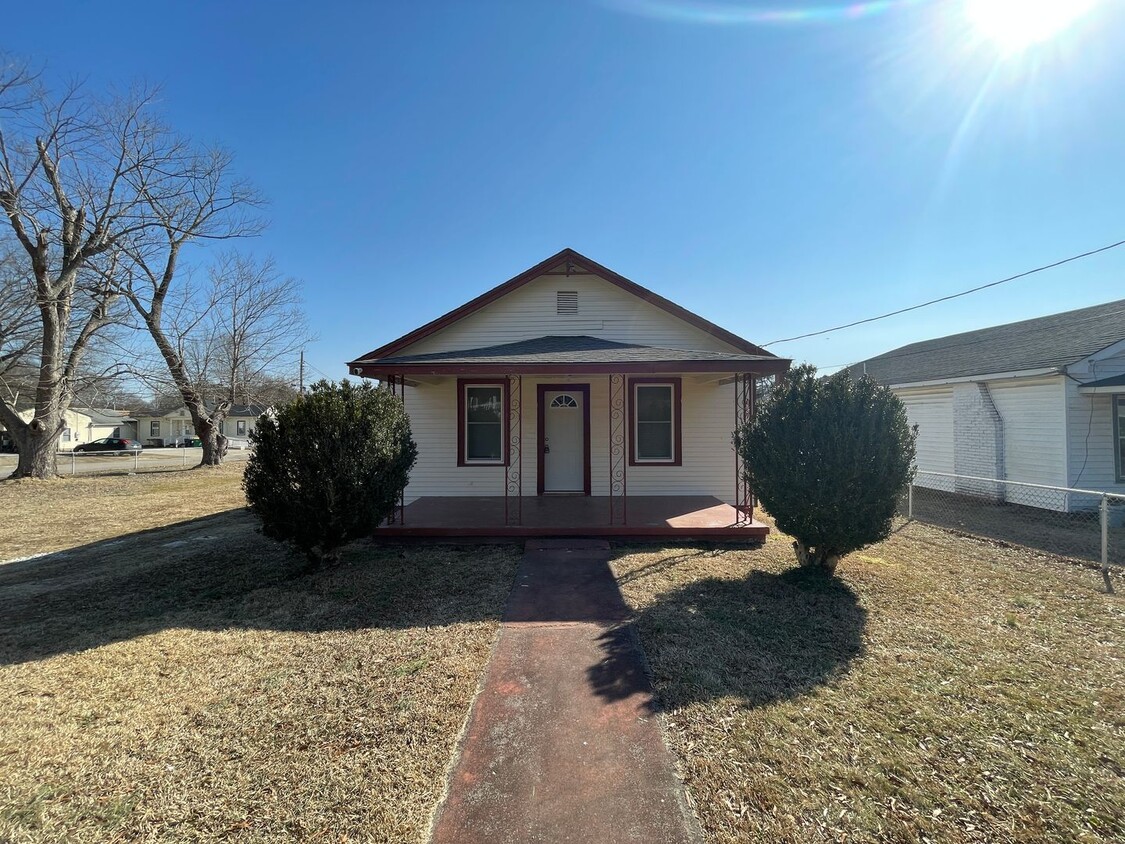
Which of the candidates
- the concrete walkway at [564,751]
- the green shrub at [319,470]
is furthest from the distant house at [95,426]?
the concrete walkway at [564,751]

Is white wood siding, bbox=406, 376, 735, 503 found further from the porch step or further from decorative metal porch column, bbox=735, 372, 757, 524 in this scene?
the porch step

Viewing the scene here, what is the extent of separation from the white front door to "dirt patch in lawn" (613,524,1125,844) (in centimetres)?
405

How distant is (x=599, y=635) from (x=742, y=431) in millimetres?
2952

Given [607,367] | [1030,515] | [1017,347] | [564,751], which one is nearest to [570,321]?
[607,367]

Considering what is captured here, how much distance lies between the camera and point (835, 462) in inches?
190

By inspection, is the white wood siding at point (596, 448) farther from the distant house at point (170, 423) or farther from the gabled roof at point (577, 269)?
the distant house at point (170, 423)

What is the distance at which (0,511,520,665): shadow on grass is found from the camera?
4.33m

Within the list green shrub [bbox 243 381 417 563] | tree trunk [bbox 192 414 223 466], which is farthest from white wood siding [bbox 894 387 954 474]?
tree trunk [bbox 192 414 223 466]

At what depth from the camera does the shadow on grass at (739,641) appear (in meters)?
3.18

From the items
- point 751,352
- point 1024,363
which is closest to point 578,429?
point 751,352

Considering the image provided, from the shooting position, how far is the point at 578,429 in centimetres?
940

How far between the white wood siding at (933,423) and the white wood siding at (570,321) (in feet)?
23.0

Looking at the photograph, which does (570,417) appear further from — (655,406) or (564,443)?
(655,406)

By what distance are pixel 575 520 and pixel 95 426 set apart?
60958 mm
